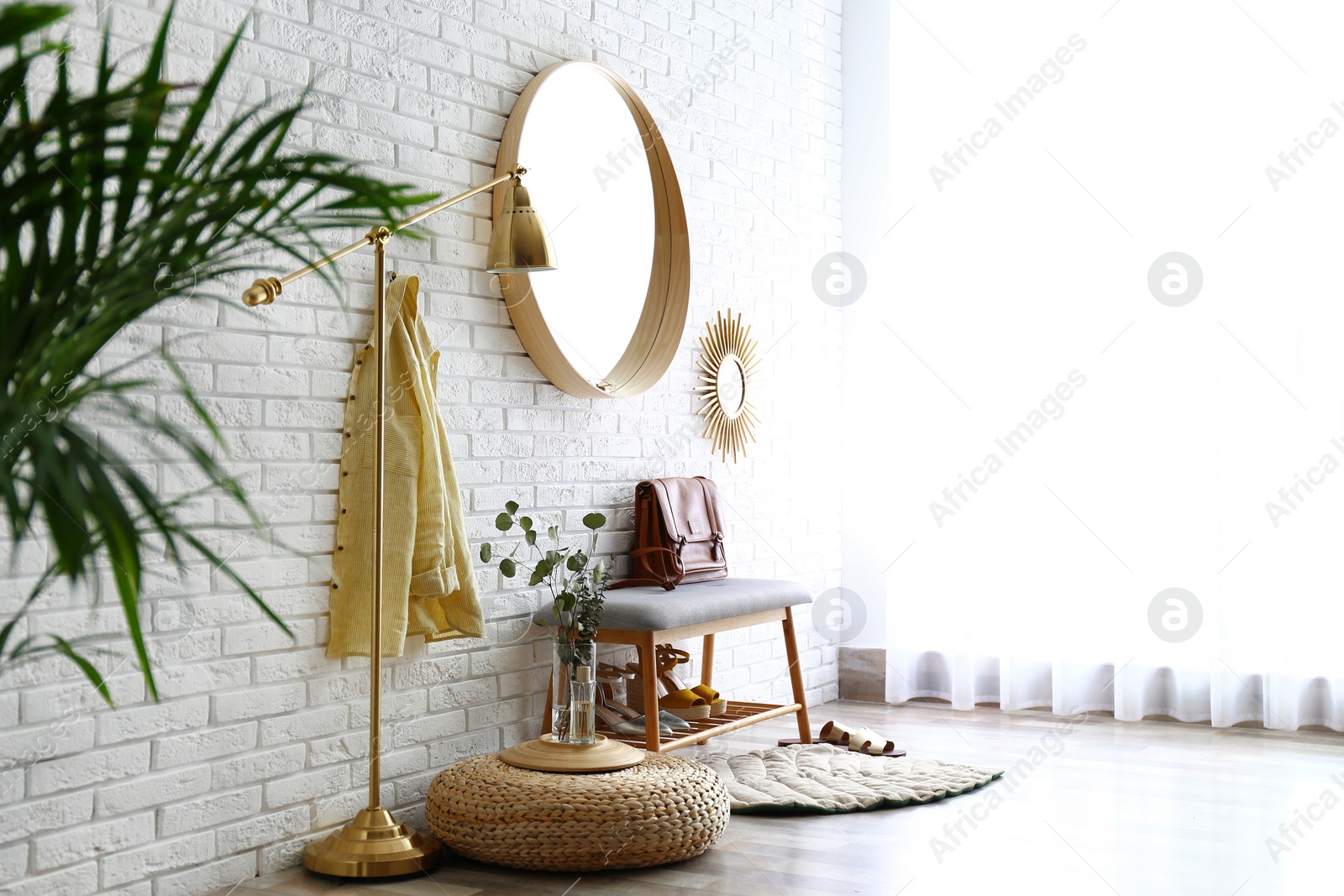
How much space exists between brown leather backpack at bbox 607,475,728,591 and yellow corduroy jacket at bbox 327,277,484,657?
2.54 ft

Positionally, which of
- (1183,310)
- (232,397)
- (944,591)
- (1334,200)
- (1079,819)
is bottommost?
(1079,819)

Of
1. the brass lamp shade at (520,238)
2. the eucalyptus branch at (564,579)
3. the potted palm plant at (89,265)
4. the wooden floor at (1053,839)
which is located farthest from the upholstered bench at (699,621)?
the potted palm plant at (89,265)

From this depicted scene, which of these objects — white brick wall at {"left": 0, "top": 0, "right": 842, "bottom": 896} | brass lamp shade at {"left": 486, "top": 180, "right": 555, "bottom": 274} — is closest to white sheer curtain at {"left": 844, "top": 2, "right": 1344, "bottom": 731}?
white brick wall at {"left": 0, "top": 0, "right": 842, "bottom": 896}

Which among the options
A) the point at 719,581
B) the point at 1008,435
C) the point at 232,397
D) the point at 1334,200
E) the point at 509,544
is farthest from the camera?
the point at 1008,435

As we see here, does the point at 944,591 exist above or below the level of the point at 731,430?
below

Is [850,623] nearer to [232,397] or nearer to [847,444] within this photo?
[847,444]

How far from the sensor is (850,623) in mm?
4531

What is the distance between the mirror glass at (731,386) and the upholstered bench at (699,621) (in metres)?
0.64

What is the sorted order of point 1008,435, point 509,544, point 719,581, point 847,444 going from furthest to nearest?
point 847,444
point 1008,435
point 719,581
point 509,544

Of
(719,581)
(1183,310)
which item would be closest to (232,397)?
(719,581)

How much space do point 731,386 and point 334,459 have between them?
166 centimetres

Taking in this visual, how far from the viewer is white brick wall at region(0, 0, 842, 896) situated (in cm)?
204

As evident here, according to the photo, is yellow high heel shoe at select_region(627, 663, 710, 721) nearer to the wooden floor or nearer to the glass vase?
the wooden floor

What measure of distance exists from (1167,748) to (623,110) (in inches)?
95.1
